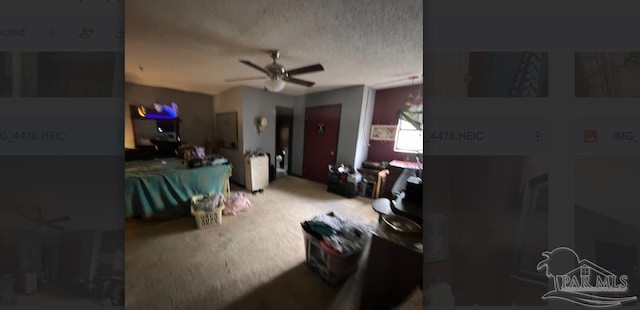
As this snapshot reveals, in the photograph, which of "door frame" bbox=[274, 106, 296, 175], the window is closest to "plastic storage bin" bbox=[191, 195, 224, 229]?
"door frame" bbox=[274, 106, 296, 175]

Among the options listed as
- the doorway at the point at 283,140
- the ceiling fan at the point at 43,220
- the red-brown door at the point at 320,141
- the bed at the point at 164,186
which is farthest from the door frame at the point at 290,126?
the ceiling fan at the point at 43,220

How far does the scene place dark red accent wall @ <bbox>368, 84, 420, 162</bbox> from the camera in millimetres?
1925

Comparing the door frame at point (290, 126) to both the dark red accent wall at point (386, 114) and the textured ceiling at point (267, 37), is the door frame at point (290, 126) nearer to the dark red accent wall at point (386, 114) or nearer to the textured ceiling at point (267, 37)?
the textured ceiling at point (267, 37)

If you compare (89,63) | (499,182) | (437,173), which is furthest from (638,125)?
(89,63)

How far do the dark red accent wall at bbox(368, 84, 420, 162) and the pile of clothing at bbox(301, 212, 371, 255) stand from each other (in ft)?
3.55

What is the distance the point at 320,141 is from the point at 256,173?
107 cm

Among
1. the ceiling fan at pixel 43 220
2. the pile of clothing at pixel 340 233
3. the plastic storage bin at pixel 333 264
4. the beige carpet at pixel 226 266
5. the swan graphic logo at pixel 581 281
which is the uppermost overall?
the ceiling fan at pixel 43 220

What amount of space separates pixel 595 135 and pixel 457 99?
0.40m

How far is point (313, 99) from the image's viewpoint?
8.98ft

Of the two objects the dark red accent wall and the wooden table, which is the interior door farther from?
the dark red accent wall

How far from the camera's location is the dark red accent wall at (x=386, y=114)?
1925 mm

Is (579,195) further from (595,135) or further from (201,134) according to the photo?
(201,134)

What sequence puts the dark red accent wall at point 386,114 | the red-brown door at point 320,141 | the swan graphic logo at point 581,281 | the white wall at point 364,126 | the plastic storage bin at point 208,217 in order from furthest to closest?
the red-brown door at point 320,141 → the white wall at point 364,126 → the dark red accent wall at point 386,114 → the plastic storage bin at point 208,217 → the swan graphic logo at point 581,281

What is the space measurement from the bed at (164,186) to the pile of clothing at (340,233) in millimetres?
1412
